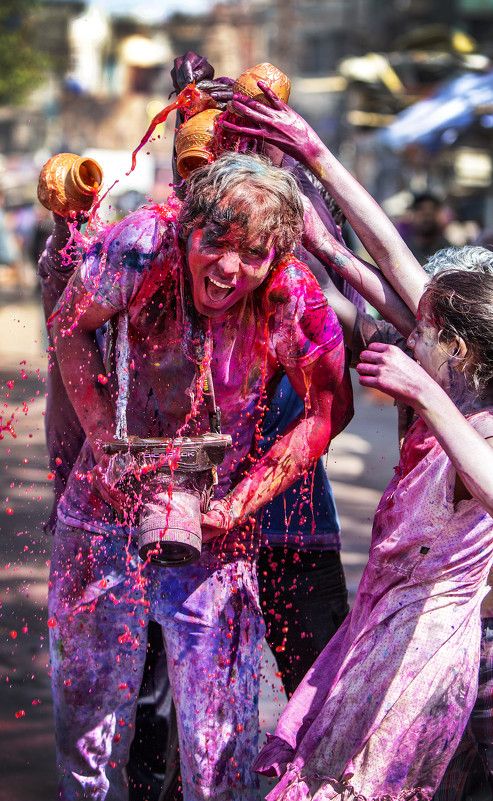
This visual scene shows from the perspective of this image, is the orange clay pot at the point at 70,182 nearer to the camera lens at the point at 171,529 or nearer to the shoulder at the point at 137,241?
the shoulder at the point at 137,241

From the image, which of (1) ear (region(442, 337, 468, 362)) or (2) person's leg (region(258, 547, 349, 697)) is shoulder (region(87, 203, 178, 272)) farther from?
(2) person's leg (region(258, 547, 349, 697))

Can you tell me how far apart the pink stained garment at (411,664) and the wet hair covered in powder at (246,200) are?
23.1 inches

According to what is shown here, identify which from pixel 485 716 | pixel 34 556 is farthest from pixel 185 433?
pixel 34 556

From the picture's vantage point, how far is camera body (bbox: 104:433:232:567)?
2070 millimetres

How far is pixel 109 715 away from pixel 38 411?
6.20 meters

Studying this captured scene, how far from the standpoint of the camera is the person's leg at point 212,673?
7.63ft

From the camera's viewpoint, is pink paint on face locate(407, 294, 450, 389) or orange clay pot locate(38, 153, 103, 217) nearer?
pink paint on face locate(407, 294, 450, 389)

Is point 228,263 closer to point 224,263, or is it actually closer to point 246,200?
point 224,263

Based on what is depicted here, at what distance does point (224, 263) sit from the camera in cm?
208

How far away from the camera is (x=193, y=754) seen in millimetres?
2326

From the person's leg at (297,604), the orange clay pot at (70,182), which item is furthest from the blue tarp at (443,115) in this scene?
the orange clay pot at (70,182)

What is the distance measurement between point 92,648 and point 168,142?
138 ft

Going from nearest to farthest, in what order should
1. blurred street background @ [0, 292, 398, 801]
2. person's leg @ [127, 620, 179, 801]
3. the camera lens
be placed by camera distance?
the camera lens < person's leg @ [127, 620, 179, 801] < blurred street background @ [0, 292, 398, 801]

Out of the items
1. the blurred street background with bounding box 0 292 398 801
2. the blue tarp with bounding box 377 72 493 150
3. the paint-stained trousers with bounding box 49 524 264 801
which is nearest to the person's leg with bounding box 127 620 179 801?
the blurred street background with bounding box 0 292 398 801
